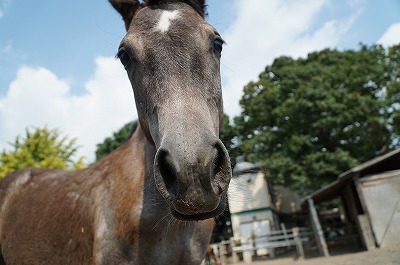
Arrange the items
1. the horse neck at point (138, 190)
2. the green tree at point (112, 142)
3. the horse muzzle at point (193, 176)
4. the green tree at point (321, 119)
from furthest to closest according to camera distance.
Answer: the green tree at point (112, 142)
the green tree at point (321, 119)
the horse neck at point (138, 190)
the horse muzzle at point (193, 176)

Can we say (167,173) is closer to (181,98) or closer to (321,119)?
(181,98)

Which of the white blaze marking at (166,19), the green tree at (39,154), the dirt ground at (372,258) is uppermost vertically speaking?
the green tree at (39,154)

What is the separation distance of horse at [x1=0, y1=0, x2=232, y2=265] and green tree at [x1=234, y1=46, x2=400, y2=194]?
15.3 metres

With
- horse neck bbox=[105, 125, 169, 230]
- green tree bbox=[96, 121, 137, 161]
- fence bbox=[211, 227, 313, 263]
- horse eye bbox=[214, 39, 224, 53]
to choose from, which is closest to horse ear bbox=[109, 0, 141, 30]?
horse eye bbox=[214, 39, 224, 53]

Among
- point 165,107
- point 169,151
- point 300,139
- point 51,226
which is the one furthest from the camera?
point 300,139

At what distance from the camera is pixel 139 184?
2.51 metres

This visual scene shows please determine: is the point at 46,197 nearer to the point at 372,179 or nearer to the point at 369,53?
the point at 372,179

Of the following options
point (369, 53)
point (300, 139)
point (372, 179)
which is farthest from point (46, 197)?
point (369, 53)

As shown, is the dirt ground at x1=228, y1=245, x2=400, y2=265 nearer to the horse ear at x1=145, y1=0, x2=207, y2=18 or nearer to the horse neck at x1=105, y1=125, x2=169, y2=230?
the horse neck at x1=105, y1=125, x2=169, y2=230

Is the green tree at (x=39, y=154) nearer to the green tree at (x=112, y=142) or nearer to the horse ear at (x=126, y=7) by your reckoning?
the green tree at (x=112, y=142)

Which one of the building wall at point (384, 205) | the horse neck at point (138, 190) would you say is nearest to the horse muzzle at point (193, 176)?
the horse neck at point (138, 190)

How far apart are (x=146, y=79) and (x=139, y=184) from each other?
0.91 meters

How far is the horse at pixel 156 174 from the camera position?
1.57m

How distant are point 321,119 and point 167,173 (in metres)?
18.7
